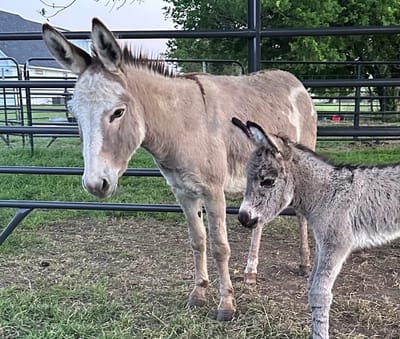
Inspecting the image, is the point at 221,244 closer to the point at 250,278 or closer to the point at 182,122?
the point at 250,278

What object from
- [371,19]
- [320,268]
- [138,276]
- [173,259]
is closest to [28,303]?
[138,276]

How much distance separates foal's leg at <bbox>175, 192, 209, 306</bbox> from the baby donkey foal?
0.70 metres

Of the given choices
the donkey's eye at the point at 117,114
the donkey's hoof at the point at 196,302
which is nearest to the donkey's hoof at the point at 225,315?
the donkey's hoof at the point at 196,302

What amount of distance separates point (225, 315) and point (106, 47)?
5.46 feet

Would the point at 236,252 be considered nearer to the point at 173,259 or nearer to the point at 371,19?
the point at 173,259

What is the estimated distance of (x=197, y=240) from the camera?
3.20 meters

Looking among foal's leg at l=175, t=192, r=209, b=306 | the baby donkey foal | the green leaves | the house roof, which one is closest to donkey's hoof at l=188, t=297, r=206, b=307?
foal's leg at l=175, t=192, r=209, b=306

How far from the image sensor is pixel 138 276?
144 inches

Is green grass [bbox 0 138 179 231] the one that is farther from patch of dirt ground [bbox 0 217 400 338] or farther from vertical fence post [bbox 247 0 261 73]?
vertical fence post [bbox 247 0 261 73]

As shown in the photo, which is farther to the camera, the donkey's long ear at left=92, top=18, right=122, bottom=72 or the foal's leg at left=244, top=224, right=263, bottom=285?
the foal's leg at left=244, top=224, right=263, bottom=285

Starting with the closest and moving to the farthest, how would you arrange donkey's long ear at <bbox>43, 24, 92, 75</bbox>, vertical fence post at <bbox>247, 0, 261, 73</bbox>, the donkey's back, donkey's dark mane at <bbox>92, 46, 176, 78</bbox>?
donkey's long ear at <bbox>43, 24, 92, 75</bbox>, donkey's dark mane at <bbox>92, 46, 176, 78</bbox>, the donkey's back, vertical fence post at <bbox>247, 0, 261, 73</bbox>

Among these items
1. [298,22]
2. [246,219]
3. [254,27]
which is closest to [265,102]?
[254,27]

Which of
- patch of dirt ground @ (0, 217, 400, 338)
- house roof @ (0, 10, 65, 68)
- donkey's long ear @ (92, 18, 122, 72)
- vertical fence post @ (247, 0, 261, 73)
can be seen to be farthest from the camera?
house roof @ (0, 10, 65, 68)

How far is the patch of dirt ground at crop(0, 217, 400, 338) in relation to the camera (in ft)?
9.91
